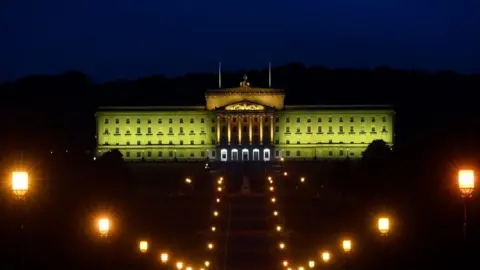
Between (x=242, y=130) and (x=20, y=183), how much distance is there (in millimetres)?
87901

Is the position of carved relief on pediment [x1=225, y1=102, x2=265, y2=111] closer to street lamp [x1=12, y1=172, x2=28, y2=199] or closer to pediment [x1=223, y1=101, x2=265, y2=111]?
pediment [x1=223, y1=101, x2=265, y2=111]

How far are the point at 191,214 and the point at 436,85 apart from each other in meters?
99.8

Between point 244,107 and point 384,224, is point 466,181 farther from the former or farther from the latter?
point 244,107

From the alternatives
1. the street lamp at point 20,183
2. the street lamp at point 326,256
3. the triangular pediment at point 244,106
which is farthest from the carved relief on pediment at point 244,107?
the street lamp at point 20,183

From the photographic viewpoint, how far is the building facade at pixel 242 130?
376ft

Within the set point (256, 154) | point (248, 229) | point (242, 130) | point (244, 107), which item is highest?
point (244, 107)

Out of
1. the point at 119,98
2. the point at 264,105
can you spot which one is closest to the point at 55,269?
the point at 264,105

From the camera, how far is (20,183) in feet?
90.2

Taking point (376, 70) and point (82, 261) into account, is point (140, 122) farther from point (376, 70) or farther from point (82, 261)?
point (82, 261)

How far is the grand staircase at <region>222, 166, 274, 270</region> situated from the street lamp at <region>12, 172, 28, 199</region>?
2475 cm

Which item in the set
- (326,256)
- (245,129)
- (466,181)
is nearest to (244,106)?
(245,129)

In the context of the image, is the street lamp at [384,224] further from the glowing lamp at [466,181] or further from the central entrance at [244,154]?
the central entrance at [244,154]

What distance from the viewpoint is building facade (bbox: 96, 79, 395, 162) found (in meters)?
114

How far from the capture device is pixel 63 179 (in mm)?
63375
